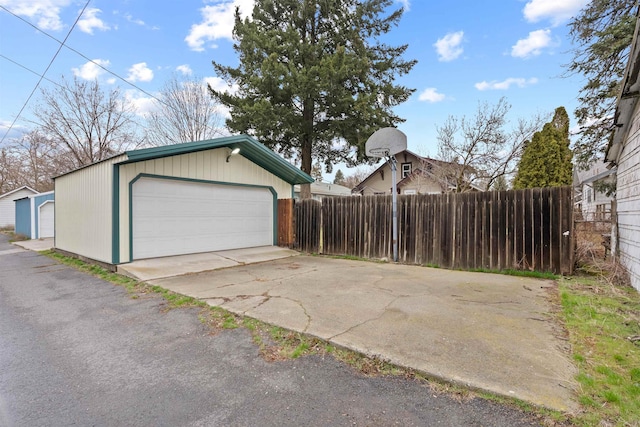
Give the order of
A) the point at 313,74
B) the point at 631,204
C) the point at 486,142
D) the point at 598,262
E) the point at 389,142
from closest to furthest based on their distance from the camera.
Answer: the point at 631,204, the point at 598,262, the point at 389,142, the point at 313,74, the point at 486,142

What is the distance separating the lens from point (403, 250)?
758 cm

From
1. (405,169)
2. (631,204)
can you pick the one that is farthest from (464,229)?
(405,169)

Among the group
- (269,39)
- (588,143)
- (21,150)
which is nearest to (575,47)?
(588,143)

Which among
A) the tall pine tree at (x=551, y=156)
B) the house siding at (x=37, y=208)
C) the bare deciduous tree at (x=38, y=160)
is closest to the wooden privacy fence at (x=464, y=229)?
the tall pine tree at (x=551, y=156)

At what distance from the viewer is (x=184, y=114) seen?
1762cm

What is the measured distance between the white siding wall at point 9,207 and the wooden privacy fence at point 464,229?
27123 millimetres

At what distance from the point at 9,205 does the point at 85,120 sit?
1198 cm

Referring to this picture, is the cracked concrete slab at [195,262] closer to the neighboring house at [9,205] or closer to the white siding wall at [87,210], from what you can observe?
the white siding wall at [87,210]

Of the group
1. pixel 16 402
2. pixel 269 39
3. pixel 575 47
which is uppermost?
pixel 269 39

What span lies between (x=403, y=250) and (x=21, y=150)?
102 feet

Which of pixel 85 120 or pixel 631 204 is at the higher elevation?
pixel 85 120

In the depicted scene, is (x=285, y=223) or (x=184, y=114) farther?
(x=184, y=114)

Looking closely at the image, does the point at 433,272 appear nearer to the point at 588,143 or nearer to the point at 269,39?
the point at 588,143

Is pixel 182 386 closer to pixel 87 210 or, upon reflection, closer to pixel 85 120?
pixel 87 210
